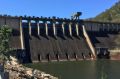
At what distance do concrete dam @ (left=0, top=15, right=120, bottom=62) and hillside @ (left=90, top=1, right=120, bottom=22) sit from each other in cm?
2503

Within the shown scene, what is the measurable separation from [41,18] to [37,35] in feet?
19.8

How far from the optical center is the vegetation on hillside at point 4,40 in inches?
1246

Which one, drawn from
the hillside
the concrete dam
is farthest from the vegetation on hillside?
the hillside

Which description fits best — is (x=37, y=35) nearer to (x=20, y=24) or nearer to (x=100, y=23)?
(x=20, y=24)

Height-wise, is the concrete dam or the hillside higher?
the hillside

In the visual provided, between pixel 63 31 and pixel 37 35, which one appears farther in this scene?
pixel 63 31

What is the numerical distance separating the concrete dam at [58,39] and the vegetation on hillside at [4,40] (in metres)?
49.6

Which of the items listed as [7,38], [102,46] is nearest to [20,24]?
[102,46]

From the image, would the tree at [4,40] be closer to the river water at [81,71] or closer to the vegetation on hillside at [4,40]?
the vegetation on hillside at [4,40]

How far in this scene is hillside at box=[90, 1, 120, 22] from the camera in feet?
455

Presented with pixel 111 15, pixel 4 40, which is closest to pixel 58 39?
pixel 111 15

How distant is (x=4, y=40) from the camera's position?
32.2 m

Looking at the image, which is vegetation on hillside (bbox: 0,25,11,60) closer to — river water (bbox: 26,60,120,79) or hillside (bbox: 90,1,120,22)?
river water (bbox: 26,60,120,79)

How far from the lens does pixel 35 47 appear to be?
89688 millimetres
